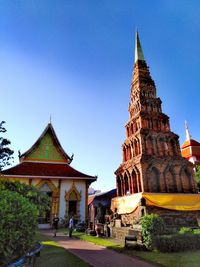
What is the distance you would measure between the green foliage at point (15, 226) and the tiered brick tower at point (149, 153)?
1352cm

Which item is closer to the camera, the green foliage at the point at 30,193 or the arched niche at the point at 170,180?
the green foliage at the point at 30,193

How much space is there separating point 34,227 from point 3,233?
1059mm

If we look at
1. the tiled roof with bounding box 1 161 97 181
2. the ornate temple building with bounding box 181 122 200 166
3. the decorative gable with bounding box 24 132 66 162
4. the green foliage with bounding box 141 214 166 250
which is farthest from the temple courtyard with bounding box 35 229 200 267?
the ornate temple building with bounding box 181 122 200 166

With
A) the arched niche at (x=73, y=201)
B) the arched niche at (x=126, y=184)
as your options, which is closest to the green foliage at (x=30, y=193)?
the arched niche at (x=73, y=201)

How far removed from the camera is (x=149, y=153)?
19.6 m

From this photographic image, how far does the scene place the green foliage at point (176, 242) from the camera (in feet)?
30.5

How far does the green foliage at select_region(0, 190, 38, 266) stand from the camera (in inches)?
180

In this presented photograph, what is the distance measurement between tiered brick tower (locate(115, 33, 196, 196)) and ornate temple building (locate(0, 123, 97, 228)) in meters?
4.23

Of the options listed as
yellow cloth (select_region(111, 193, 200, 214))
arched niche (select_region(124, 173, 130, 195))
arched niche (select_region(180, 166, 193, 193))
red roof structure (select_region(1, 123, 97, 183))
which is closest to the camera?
yellow cloth (select_region(111, 193, 200, 214))

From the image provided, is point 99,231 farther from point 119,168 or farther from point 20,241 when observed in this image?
point 20,241

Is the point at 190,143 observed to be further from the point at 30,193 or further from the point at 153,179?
the point at 30,193

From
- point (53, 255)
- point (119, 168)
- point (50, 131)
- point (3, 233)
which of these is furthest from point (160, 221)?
point (50, 131)

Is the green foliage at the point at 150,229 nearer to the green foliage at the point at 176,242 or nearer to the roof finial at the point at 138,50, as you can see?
the green foliage at the point at 176,242

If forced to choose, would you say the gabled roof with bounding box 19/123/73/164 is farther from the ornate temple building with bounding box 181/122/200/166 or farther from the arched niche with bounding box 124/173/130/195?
the ornate temple building with bounding box 181/122/200/166
